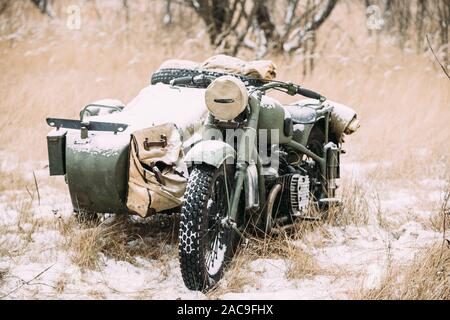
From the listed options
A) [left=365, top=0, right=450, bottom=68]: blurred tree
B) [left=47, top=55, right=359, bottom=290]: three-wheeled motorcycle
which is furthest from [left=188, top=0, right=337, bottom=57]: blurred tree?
[left=47, top=55, right=359, bottom=290]: three-wheeled motorcycle

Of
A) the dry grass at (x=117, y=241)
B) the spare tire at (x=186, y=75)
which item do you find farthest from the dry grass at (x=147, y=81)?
the spare tire at (x=186, y=75)

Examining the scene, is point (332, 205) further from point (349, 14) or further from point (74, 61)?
point (349, 14)

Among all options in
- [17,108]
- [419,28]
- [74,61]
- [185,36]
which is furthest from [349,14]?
[17,108]

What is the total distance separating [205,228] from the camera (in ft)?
9.55

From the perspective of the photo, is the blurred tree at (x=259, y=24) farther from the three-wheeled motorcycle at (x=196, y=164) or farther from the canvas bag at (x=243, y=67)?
the three-wheeled motorcycle at (x=196, y=164)

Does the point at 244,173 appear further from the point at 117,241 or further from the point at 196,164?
the point at 117,241

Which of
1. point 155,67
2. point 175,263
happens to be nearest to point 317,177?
point 175,263

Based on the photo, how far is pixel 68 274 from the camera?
3152 millimetres

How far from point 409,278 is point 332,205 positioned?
3.79ft

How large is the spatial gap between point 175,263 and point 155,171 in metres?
0.53

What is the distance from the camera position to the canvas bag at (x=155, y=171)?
3.12 m

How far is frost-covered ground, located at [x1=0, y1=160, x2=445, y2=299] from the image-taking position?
9.78 ft

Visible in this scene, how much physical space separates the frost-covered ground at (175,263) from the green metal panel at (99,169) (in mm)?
356

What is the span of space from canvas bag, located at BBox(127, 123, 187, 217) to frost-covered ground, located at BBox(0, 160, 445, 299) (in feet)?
1.16
